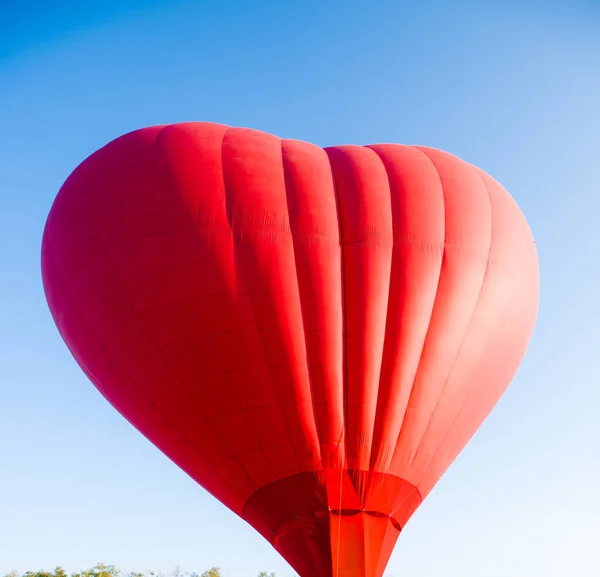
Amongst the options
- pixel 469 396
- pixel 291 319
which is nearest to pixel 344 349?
pixel 291 319

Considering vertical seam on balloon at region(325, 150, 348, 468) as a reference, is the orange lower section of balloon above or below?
below

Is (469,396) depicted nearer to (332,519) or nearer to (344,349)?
(344,349)

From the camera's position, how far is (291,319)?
11.1 metres

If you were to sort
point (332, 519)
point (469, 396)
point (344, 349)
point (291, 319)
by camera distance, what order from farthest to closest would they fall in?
point (469, 396) < point (344, 349) < point (291, 319) < point (332, 519)

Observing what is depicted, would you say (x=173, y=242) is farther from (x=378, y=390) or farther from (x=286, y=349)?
(x=378, y=390)

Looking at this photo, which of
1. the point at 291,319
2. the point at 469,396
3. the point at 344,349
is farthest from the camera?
the point at 469,396

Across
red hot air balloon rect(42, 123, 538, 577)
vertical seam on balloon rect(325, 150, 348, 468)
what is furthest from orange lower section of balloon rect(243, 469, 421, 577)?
vertical seam on balloon rect(325, 150, 348, 468)

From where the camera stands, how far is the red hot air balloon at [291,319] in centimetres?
1098

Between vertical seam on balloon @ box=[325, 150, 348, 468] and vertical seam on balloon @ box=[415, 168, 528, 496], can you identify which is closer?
vertical seam on balloon @ box=[325, 150, 348, 468]

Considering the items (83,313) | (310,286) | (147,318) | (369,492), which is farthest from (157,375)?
(369,492)

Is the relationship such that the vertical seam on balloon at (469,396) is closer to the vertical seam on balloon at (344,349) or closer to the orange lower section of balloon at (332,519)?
the orange lower section of balloon at (332,519)

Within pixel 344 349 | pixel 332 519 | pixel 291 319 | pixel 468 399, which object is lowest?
pixel 332 519

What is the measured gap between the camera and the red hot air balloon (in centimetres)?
1098

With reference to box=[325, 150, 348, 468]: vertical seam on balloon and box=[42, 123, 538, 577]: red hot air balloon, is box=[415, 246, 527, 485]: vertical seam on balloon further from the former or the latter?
box=[325, 150, 348, 468]: vertical seam on balloon
